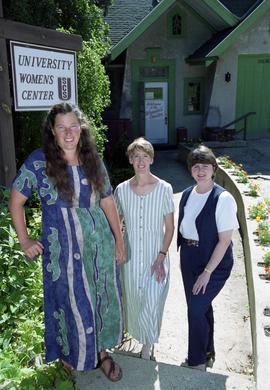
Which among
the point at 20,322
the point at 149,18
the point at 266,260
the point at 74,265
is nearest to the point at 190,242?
the point at 74,265

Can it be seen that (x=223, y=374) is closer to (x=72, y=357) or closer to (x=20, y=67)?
(x=72, y=357)

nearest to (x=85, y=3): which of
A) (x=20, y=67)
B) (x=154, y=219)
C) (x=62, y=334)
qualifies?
(x=20, y=67)

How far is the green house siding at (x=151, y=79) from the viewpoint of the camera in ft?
42.4

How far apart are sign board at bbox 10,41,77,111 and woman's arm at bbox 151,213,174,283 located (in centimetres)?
183

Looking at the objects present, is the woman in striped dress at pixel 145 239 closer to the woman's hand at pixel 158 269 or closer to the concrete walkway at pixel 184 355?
the woman's hand at pixel 158 269

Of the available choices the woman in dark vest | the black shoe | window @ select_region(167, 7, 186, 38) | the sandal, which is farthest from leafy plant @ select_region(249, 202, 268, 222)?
window @ select_region(167, 7, 186, 38)

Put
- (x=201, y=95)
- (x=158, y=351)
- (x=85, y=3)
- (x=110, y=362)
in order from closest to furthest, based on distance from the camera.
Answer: (x=110, y=362)
(x=158, y=351)
(x=85, y=3)
(x=201, y=95)

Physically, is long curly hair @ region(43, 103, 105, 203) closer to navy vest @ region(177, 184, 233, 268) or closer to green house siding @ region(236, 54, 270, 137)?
navy vest @ region(177, 184, 233, 268)

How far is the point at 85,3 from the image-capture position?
770 centimetres

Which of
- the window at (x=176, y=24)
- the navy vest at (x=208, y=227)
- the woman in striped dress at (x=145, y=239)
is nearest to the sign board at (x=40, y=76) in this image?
the woman in striped dress at (x=145, y=239)

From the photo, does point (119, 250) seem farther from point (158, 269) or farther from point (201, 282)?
point (201, 282)

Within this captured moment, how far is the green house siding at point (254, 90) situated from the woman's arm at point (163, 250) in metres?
11.1

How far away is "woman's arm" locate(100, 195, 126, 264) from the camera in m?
2.50

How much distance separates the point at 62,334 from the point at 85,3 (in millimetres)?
6724
